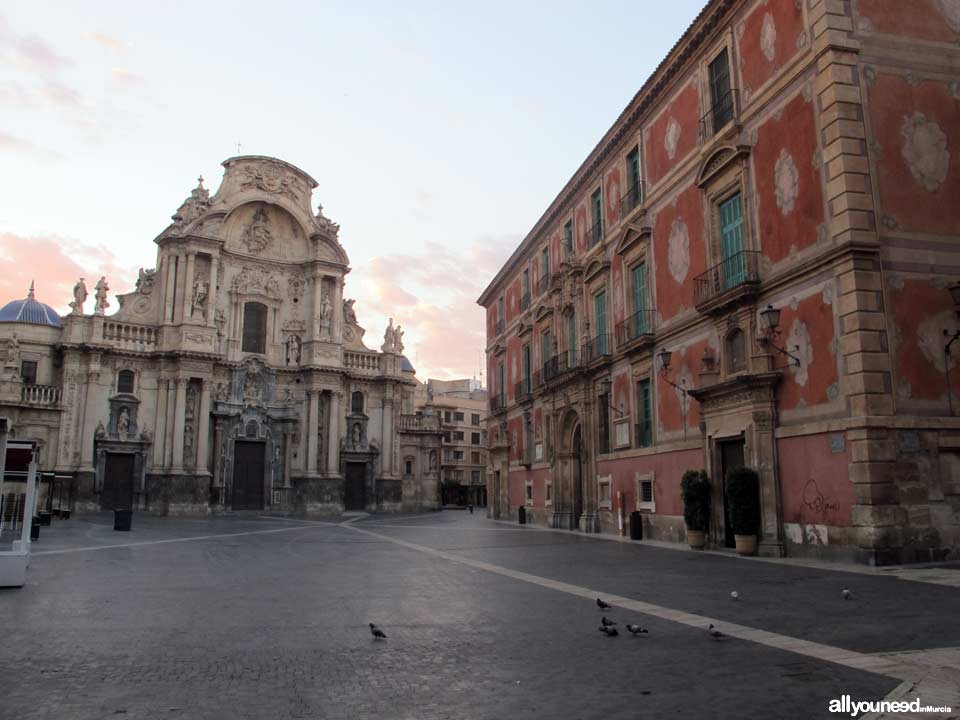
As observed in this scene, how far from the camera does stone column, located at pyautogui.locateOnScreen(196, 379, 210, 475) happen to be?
4419 cm

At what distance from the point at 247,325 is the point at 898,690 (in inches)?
1871

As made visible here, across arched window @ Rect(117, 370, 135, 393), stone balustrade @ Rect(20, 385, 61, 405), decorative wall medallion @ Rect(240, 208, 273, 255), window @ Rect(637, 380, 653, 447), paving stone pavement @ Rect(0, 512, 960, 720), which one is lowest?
paving stone pavement @ Rect(0, 512, 960, 720)

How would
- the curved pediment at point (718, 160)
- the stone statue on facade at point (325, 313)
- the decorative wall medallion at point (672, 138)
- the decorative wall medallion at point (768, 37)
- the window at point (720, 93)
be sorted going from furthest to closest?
the stone statue on facade at point (325, 313) → the decorative wall medallion at point (672, 138) → the window at point (720, 93) → the curved pediment at point (718, 160) → the decorative wall medallion at point (768, 37)

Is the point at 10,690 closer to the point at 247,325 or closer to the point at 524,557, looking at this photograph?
the point at 524,557

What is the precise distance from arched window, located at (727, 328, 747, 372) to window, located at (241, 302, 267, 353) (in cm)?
3601

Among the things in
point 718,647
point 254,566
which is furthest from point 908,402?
point 254,566

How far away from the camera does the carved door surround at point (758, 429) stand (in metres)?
17.6

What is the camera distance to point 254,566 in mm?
16234

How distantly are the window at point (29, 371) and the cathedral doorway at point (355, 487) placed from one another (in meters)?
19.8

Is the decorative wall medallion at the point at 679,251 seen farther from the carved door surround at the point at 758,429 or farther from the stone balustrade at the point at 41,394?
the stone balustrade at the point at 41,394

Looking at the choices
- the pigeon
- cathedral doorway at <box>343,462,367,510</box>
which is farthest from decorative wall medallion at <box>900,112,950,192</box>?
cathedral doorway at <box>343,462,367,510</box>

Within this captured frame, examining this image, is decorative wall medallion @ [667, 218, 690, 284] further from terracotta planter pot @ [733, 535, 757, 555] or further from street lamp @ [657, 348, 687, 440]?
terracotta planter pot @ [733, 535, 757, 555]

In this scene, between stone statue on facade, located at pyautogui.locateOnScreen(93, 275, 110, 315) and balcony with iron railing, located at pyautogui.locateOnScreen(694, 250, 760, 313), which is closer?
balcony with iron railing, located at pyautogui.locateOnScreen(694, 250, 760, 313)

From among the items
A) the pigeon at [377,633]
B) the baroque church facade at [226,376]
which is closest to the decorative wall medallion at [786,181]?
the pigeon at [377,633]
